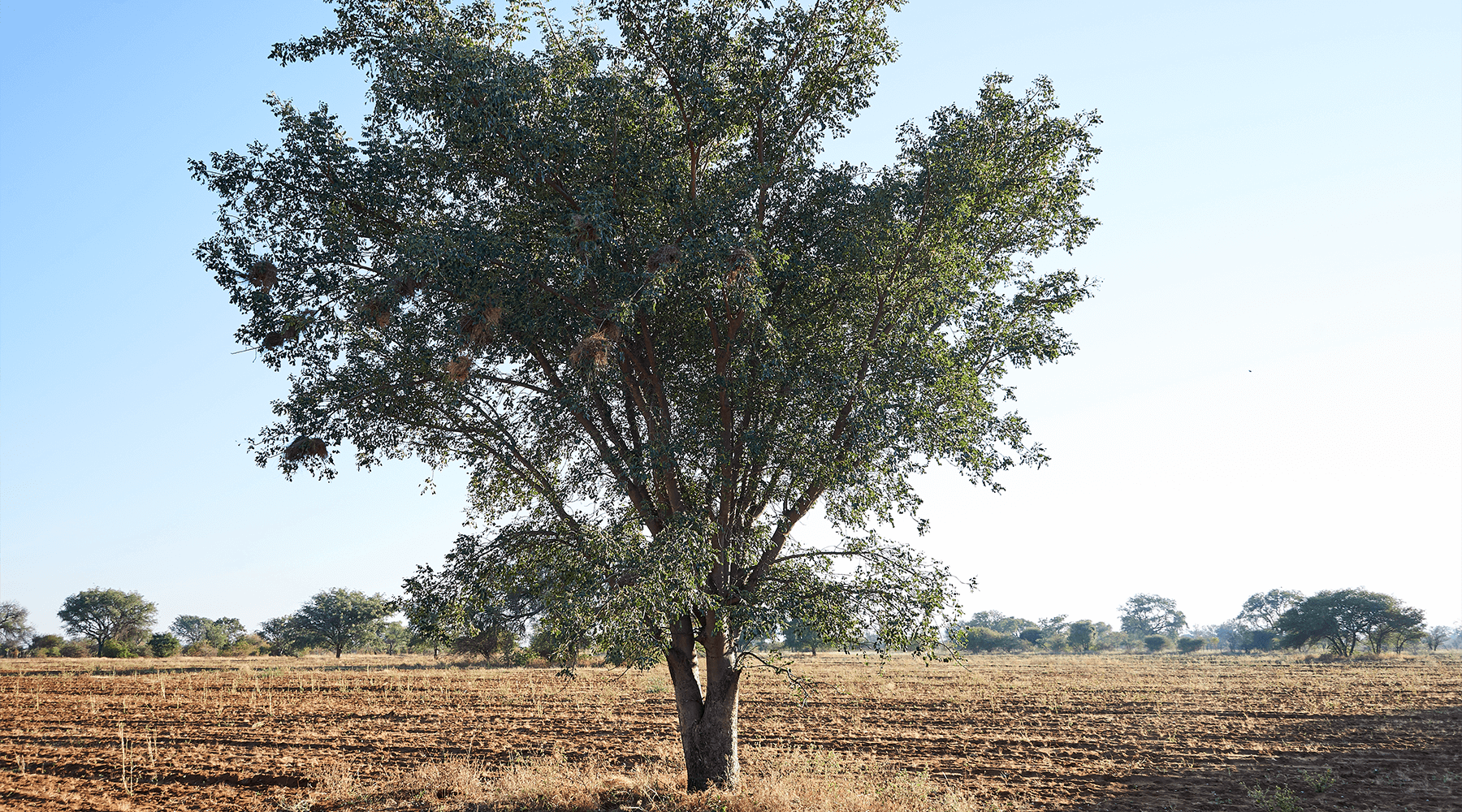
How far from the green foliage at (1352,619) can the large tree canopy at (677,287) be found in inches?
3777

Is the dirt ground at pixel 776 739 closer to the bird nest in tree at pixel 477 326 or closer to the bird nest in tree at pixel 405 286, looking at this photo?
the bird nest in tree at pixel 477 326

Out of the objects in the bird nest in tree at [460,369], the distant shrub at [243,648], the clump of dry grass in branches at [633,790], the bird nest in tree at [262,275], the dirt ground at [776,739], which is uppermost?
the bird nest in tree at [262,275]

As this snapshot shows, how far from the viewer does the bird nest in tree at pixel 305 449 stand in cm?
1259

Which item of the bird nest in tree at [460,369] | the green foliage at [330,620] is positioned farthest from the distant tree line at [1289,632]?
the green foliage at [330,620]

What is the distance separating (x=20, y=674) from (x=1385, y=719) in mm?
65900

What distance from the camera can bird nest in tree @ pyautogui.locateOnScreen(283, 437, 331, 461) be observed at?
496 inches

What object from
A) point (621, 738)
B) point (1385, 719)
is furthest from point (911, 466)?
point (1385, 719)

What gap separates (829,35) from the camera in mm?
13078

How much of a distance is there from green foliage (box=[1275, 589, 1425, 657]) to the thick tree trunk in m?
96.1

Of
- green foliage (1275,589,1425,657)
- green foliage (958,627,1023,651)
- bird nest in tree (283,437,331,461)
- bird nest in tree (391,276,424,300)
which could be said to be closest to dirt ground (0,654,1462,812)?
bird nest in tree (283,437,331,461)

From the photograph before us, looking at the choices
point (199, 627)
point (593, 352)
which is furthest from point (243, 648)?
point (593, 352)

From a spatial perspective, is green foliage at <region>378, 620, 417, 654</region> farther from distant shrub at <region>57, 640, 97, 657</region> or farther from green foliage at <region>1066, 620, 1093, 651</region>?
green foliage at <region>1066, 620, 1093, 651</region>

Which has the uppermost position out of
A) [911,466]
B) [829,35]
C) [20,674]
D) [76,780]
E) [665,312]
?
[829,35]

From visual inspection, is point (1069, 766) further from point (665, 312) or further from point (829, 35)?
point (829, 35)
